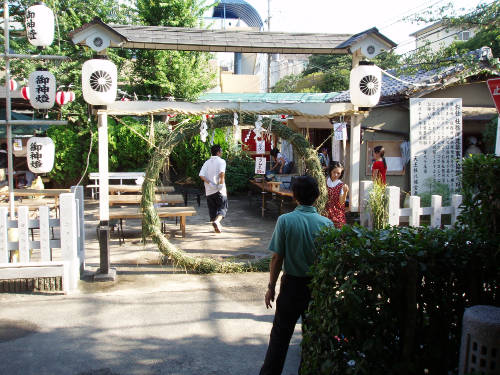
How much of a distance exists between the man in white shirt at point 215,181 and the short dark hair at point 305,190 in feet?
16.3

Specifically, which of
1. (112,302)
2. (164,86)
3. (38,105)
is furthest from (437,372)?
(164,86)

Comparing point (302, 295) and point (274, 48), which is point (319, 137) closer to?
point (274, 48)

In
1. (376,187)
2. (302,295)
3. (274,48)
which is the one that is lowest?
(302,295)

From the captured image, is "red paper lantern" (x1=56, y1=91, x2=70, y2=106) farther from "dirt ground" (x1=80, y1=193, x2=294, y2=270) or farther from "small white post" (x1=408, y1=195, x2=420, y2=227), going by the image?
"small white post" (x1=408, y1=195, x2=420, y2=227)

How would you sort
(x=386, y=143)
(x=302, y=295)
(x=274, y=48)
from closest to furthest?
(x=302, y=295), (x=274, y=48), (x=386, y=143)

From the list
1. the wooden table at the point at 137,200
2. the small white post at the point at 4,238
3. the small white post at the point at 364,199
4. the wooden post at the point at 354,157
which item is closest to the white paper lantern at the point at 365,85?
the wooden post at the point at 354,157

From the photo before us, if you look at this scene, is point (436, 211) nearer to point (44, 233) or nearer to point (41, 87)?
point (44, 233)

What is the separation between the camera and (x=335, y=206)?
7383 mm

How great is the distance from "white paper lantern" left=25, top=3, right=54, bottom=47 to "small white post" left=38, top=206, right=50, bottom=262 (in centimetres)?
473

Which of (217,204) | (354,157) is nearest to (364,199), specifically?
(354,157)

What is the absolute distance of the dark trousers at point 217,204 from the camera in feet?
30.4

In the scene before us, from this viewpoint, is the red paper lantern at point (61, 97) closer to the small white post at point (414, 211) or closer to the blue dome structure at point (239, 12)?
the small white post at point (414, 211)

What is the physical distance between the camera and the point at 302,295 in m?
3.82

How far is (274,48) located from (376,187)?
3.04 meters
